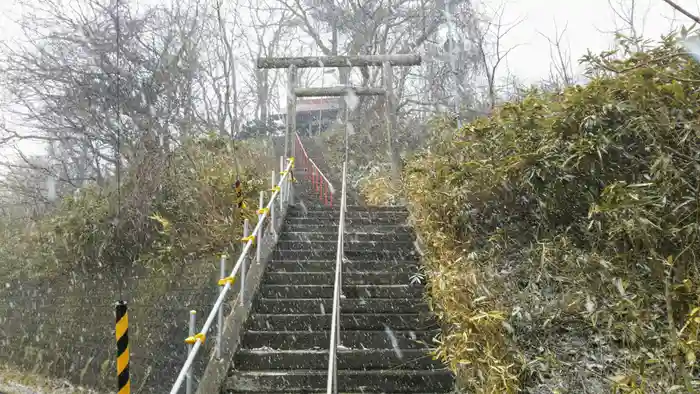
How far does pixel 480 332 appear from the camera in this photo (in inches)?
169

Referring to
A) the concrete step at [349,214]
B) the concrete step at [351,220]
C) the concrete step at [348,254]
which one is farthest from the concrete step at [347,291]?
the concrete step at [349,214]

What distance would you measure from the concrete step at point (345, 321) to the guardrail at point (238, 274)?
34cm

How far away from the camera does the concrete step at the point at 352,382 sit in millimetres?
4527

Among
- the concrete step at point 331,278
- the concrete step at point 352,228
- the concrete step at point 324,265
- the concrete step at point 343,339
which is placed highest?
the concrete step at point 352,228

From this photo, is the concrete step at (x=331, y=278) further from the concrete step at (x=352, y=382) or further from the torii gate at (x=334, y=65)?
the torii gate at (x=334, y=65)

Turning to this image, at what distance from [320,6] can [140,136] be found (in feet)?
36.8

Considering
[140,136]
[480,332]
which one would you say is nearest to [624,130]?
[480,332]

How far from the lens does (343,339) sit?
512 cm

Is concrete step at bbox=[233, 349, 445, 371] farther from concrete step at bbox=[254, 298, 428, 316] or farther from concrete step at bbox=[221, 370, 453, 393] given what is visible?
concrete step at bbox=[254, 298, 428, 316]

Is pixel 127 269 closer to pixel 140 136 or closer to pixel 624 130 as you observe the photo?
pixel 140 136

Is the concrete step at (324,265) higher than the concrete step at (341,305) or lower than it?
higher

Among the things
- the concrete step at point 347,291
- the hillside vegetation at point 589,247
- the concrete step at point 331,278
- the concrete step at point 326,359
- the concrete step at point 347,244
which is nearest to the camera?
the hillside vegetation at point 589,247

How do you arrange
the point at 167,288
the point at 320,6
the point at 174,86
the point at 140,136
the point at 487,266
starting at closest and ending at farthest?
the point at 487,266, the point at 167,288, the point at 140,136, the point at 174,86, the point at 320,6

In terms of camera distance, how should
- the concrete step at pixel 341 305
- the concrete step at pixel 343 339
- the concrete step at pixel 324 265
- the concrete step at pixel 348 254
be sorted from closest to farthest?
the concrete step at pixel 343 339 → the concrete step at pixel 341 305 → the concrete step at pixel 324 265 → the concrete step at pixel 348 254
